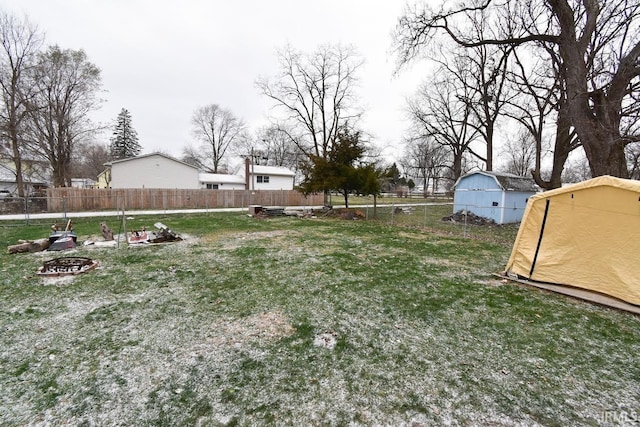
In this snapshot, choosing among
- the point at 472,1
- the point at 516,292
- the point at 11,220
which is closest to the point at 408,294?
the point at 516,292

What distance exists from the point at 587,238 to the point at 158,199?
81.2 ft

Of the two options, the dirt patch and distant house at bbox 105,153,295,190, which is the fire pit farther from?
distant house at bbox 105,153,295,190

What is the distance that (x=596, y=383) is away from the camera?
271 cm

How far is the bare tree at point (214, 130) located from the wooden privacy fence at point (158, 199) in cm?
2329

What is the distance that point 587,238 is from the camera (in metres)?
4.99

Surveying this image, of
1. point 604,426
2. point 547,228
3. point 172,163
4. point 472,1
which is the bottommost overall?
point 604,426

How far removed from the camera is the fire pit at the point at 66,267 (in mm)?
5656

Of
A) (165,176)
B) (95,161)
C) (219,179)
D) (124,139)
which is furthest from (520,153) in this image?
(95,161)

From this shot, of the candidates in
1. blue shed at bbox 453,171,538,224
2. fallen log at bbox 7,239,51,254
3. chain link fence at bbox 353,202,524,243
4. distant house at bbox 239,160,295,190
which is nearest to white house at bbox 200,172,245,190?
distant house at bbox 239,160,295,190

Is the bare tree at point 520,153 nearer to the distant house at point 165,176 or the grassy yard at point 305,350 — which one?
the distant house at point 165,176

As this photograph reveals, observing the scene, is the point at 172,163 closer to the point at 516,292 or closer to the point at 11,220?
the point at 11,220

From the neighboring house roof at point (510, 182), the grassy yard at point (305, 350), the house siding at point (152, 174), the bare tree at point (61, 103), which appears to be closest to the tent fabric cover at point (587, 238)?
the grassy yard at point (305, 350)

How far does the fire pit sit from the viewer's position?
18.6ft

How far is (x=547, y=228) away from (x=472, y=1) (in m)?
9.66
